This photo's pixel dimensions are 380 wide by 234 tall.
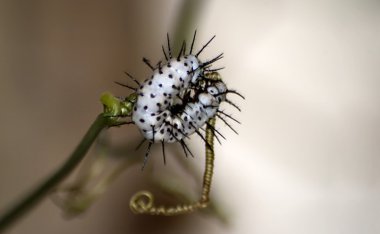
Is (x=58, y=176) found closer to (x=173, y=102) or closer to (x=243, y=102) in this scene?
(x=173, y=102)

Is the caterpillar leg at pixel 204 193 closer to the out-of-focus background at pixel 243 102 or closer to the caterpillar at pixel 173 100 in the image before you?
the caterpillar at pixel 173 100

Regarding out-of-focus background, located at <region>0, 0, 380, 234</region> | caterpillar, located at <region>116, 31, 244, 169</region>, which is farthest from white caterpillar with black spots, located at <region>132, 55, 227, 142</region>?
out-of-focus background, located at <region>0, 0, 380, 234</region>

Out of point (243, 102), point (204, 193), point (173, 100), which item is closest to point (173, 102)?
point (173, 100)

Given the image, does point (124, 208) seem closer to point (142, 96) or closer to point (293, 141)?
point (293, 141)

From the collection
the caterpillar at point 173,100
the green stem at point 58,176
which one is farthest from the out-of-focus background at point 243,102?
the caterpillar at point 173,100

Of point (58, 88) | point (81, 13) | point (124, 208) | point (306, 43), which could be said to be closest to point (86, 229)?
point (124, 208)
